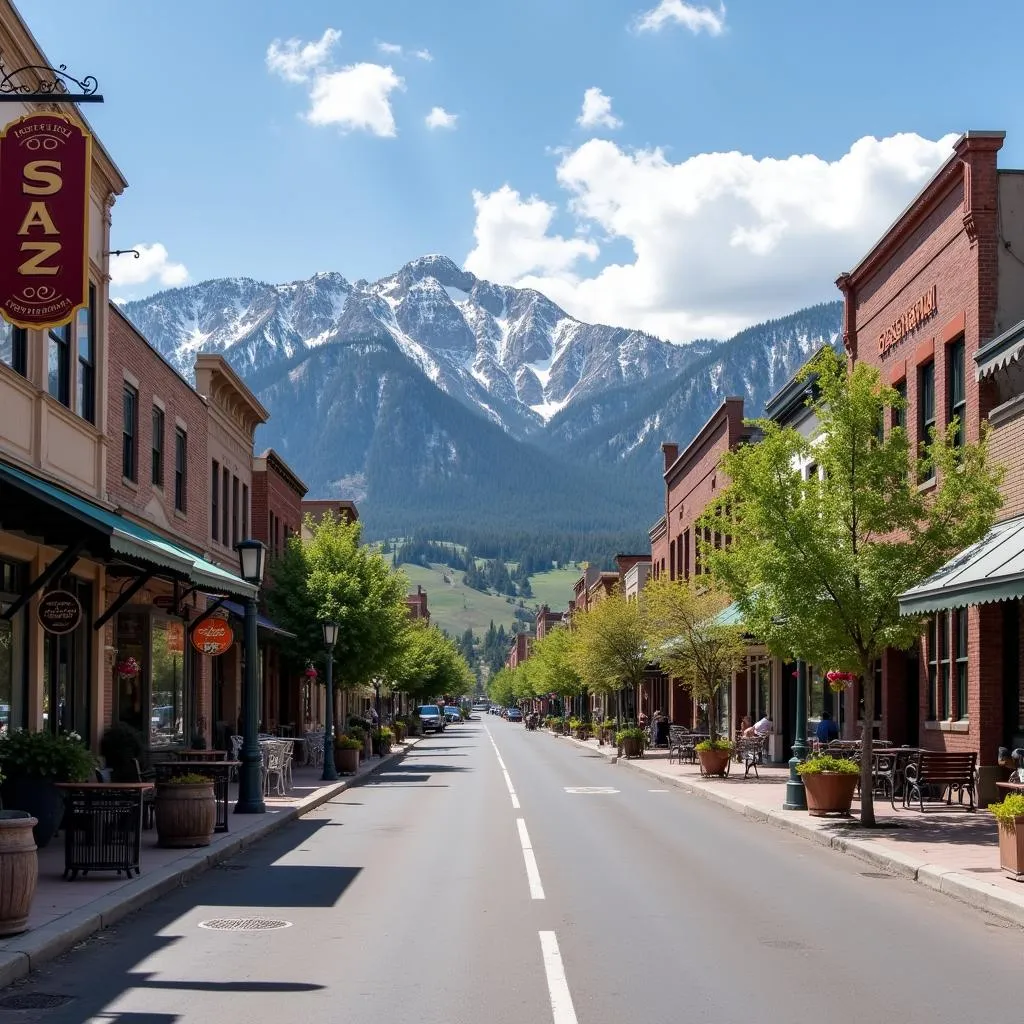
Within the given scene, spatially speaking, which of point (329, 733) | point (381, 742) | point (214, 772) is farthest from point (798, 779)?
point (381, 742)

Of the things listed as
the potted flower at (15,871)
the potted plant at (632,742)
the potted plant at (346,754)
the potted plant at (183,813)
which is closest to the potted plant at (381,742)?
the potted plant at (632,742)

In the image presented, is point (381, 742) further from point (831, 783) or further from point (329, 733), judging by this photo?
point (831, 783)

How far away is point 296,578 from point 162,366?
1247 centimetres

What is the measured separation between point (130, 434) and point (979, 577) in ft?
52.2

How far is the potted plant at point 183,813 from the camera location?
16688 mm

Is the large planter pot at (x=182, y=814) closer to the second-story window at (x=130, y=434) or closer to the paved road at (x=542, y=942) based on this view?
the paved road at (x=542, y=942)

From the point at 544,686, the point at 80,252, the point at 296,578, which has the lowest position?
the point at 544,686

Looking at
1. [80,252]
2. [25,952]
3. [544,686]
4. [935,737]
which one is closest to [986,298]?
[935,737]

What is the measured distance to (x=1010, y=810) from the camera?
Answer: 1357cm

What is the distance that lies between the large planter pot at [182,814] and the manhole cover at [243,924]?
4.81 meters

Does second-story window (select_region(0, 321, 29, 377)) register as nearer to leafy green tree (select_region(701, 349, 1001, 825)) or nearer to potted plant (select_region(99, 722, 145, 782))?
potted plant (select_region(99, 722, 145, 782))

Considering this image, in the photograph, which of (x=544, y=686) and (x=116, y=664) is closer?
(x=116, y=664)

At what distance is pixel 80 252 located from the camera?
16.0 meters

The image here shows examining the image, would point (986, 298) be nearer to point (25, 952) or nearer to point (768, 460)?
point (768, 460)
